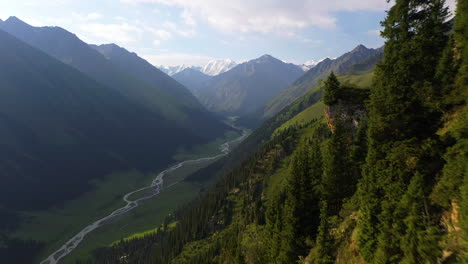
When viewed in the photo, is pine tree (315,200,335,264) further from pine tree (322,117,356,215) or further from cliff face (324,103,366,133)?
cliff face (324,103,366,133)

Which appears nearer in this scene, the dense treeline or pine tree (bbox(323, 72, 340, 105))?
the dense treeline

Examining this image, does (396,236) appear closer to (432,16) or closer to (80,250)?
(432,16)

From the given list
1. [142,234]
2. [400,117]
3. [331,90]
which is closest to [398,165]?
[400,117]

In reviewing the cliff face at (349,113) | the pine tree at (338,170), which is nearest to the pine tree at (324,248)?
the pine tree at (338,170)

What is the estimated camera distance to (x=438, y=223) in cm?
2234

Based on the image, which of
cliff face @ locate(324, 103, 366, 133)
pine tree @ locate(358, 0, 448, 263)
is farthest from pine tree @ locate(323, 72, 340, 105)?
pine tree @ locate(358, 0, 448, 263)

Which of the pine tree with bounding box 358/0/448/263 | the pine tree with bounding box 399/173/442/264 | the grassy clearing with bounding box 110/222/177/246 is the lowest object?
the grassy clearing with bounding box 110/222/177/246

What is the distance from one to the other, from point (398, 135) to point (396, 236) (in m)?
10.6

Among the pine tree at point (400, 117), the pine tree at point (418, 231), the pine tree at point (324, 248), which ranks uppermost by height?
the pine tree at point (400, 117)

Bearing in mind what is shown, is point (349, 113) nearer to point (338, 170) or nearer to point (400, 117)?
point (338, 170)

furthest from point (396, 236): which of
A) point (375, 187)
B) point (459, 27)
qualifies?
point (459, 27)

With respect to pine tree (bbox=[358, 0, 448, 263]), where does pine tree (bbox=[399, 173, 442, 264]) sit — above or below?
below

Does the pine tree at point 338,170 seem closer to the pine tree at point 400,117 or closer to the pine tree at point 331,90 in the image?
the pine tree at point 331,90

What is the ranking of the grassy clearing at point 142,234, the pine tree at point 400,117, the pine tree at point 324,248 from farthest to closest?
the grassy clearing at point 142,234, the pine tree at point 324,248, the pine tree at point 400,117
